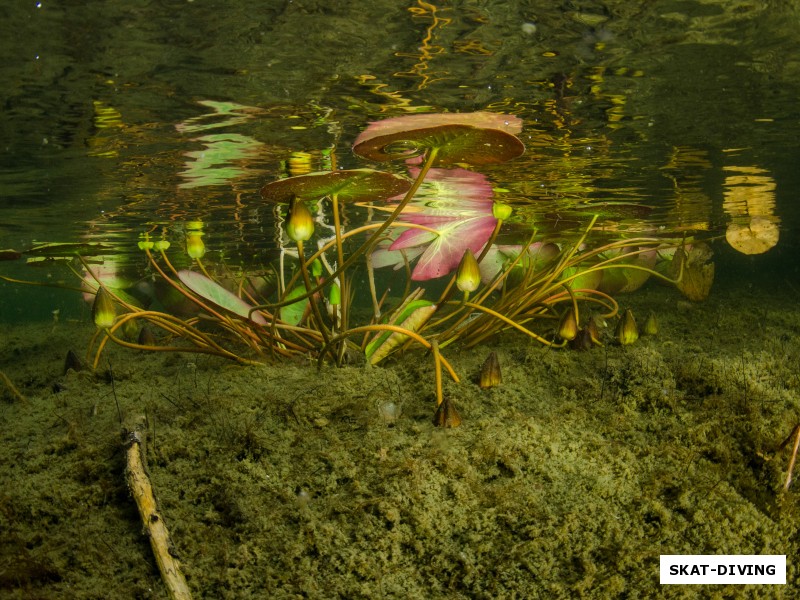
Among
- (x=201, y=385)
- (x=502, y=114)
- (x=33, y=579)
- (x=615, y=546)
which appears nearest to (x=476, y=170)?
(x=502, y=114)

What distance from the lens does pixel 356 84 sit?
3.70m

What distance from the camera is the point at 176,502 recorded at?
2.38 metres

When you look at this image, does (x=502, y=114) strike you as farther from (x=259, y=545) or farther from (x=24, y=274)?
(x=24, y=274)

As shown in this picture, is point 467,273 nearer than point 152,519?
No

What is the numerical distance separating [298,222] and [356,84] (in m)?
1.42

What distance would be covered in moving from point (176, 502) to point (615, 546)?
6.56ft

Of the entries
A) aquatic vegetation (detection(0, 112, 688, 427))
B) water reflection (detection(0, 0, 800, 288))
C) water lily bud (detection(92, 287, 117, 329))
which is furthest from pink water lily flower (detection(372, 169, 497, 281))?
water lily bud (detection(92, 287, 117, 329))

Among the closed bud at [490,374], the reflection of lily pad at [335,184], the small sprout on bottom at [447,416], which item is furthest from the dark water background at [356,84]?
the small sprout on bottom at [447,416]

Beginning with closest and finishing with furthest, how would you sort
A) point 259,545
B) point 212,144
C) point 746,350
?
point 259,545 → point 746,350 → point 212,144

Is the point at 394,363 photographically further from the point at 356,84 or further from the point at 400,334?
the point at 356,84

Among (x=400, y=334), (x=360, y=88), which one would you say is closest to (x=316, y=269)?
(x=400, y=334)

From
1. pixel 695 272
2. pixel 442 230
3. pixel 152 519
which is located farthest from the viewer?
pixel 695 272

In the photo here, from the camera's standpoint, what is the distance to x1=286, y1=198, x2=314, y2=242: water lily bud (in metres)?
2.89

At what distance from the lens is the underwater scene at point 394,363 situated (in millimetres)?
2180
